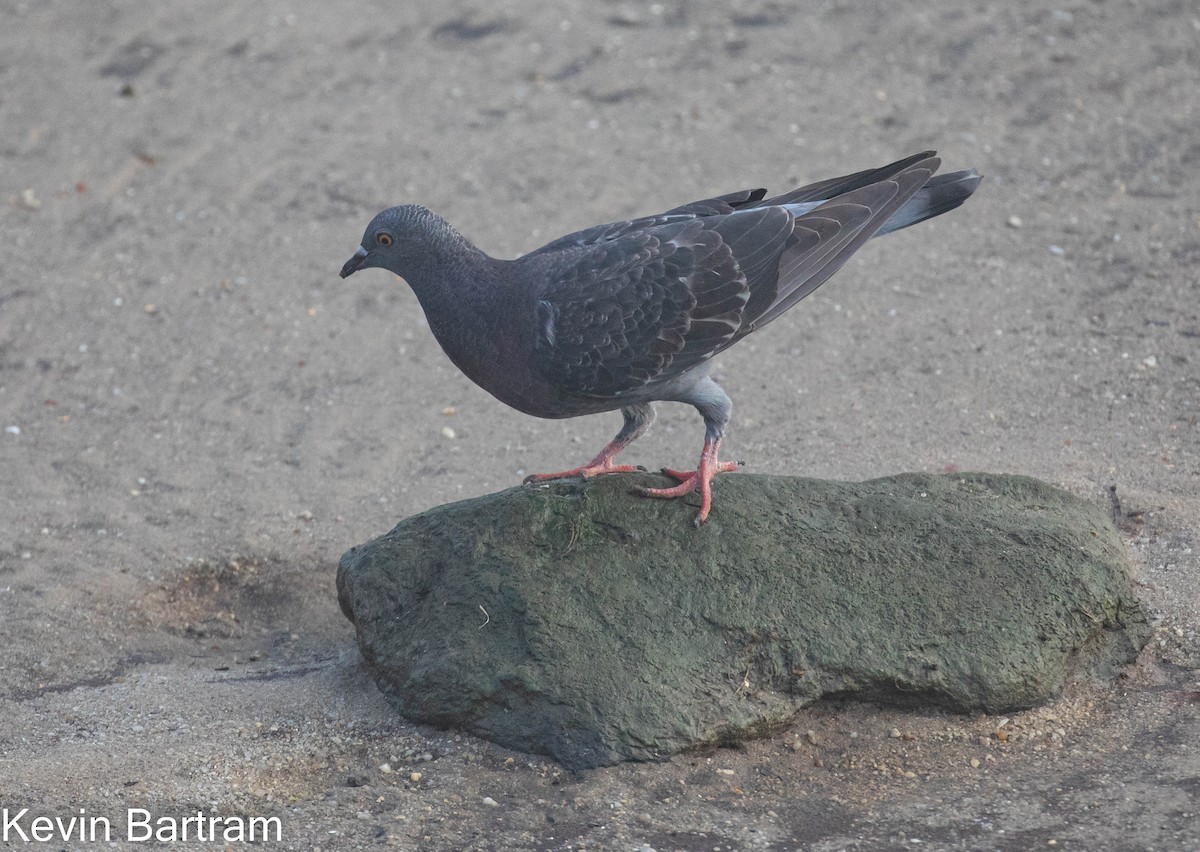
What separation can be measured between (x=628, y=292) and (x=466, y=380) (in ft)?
10.1

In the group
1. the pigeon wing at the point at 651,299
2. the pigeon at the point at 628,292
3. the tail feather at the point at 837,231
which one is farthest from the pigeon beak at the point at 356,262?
the tail feather at the point at 837,231

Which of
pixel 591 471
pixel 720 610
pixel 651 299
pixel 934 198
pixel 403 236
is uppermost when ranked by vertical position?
pixel 934 198

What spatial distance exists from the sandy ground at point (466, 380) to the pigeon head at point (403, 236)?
1.66 meters

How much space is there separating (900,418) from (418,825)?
3756 millimetres

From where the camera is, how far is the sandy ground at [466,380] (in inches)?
172

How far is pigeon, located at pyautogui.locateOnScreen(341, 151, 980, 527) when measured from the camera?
15.6ft

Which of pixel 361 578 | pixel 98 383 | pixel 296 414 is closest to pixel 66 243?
pixel 98 383

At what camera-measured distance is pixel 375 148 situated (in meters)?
9.72

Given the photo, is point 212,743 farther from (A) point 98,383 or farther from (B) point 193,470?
(A) point 98,383

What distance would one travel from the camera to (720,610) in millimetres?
4609

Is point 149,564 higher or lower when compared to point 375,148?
lower

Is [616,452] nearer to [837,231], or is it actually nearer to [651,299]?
[651,299]

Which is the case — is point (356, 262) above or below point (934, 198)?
below

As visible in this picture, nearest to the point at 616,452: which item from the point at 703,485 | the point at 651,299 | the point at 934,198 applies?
the point at 703,485
